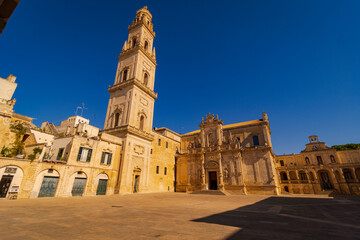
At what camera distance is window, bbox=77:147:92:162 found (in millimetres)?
19266

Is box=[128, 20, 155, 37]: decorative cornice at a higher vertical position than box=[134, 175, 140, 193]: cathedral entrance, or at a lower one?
higher

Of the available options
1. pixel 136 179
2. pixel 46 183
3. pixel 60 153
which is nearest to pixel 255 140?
pixel 136 179

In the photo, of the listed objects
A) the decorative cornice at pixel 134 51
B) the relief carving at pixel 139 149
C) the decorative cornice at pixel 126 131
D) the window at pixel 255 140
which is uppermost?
the decorative cornice at pixel 134 51

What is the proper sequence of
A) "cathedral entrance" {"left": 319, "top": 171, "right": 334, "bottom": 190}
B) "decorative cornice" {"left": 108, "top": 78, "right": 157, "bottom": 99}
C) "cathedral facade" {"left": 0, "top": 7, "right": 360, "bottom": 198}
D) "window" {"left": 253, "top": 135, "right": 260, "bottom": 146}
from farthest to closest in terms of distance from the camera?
"cathedral entrance" {"left": 319, "top": 171, "right": 334, "bottom": 190}, "window" {"left": 253, "top": 135, "right": 260, "bottom": 146}, "decorative cornice" {"left": 108, "top": 78, "right": 157, "bottom": 99}, "cathedral facade" {"left": 0, "top": 7, "right": 360, "bottom": 198}

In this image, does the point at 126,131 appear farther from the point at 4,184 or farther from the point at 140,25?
the point at 140,25

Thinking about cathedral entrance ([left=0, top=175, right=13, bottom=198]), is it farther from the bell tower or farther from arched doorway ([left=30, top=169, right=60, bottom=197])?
the bell tower

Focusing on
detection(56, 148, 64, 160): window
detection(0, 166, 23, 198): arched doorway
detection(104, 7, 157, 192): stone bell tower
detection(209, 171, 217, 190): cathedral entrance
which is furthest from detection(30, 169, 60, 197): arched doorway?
detection(209, 171, 217, 190): cathedral entrance

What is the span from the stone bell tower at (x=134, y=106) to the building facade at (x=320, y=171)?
34.2m

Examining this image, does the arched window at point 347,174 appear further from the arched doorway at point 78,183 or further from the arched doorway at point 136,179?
the arched doorway at point 78,183

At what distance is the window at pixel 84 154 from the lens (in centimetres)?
1927

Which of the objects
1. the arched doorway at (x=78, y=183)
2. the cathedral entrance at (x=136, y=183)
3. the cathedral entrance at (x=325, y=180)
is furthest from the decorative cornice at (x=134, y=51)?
the cathedral entrance at (x=325, y=180)

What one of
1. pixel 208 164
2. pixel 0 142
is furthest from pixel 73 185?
pixel 208 164

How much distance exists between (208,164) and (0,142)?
98.2ft

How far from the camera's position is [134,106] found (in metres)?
26.8
